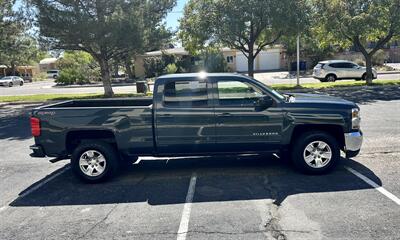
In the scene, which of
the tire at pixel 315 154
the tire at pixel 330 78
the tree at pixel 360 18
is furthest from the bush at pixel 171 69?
the tire at pixel 315 154

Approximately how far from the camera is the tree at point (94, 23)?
17.2 m

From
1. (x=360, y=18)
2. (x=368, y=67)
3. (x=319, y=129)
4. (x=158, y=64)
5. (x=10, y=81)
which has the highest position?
(x=360, y=18)

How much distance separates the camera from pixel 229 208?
14.9 ft

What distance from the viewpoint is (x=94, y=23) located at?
17047 millimetres

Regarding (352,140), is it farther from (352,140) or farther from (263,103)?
(263,103)

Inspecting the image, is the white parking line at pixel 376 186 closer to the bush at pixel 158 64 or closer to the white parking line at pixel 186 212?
the white parking line at pixel 186 212

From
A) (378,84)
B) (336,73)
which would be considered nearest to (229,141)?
(378,84)

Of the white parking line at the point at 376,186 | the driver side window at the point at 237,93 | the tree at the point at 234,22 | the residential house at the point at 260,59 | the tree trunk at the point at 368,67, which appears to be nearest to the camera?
the white parking line at the point at 376,186

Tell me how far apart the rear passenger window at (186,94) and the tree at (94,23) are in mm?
12747

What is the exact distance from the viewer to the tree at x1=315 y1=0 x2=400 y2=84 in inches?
749

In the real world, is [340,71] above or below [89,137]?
above

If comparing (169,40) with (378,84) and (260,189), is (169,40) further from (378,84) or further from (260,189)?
(260,189)

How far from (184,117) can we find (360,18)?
17161 mm

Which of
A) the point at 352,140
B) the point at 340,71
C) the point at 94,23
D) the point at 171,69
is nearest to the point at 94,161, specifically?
the point at 352,140
